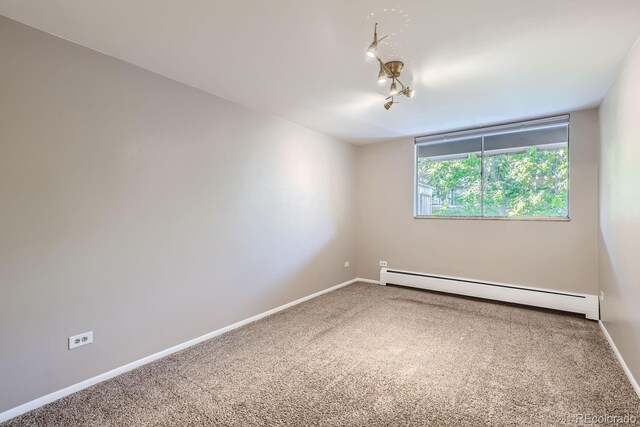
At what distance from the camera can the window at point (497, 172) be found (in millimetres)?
3779

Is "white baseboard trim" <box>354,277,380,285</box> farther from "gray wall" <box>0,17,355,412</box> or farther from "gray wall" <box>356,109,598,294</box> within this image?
"gray wall" <box>0,17,355,412</box>

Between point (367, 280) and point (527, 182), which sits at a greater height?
point (527, 182)

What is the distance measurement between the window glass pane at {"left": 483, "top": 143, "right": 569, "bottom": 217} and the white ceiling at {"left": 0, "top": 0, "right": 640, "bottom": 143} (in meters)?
0.81

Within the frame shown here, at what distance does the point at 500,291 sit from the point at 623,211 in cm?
192

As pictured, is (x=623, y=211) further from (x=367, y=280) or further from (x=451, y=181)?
(x=367, y=280)

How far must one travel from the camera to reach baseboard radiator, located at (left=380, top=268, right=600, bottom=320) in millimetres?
3426

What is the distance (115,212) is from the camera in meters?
2.33

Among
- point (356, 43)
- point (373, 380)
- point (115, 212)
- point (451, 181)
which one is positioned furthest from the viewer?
point (451, 181)

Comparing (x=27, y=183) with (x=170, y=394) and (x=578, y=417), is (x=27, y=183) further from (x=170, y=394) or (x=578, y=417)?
(x=578, y=417)

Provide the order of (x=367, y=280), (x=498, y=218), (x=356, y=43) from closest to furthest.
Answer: (x=356, y=43) < (x=498, y=218) < (x=367, y=280)

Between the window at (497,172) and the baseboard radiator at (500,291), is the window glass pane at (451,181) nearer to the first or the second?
the window at (497,172)

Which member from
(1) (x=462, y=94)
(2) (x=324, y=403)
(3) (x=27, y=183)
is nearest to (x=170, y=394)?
(2) (x=324, y=403)

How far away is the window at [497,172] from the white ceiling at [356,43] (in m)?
0.73

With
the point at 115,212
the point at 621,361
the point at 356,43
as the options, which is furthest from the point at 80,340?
the point at 621,361
